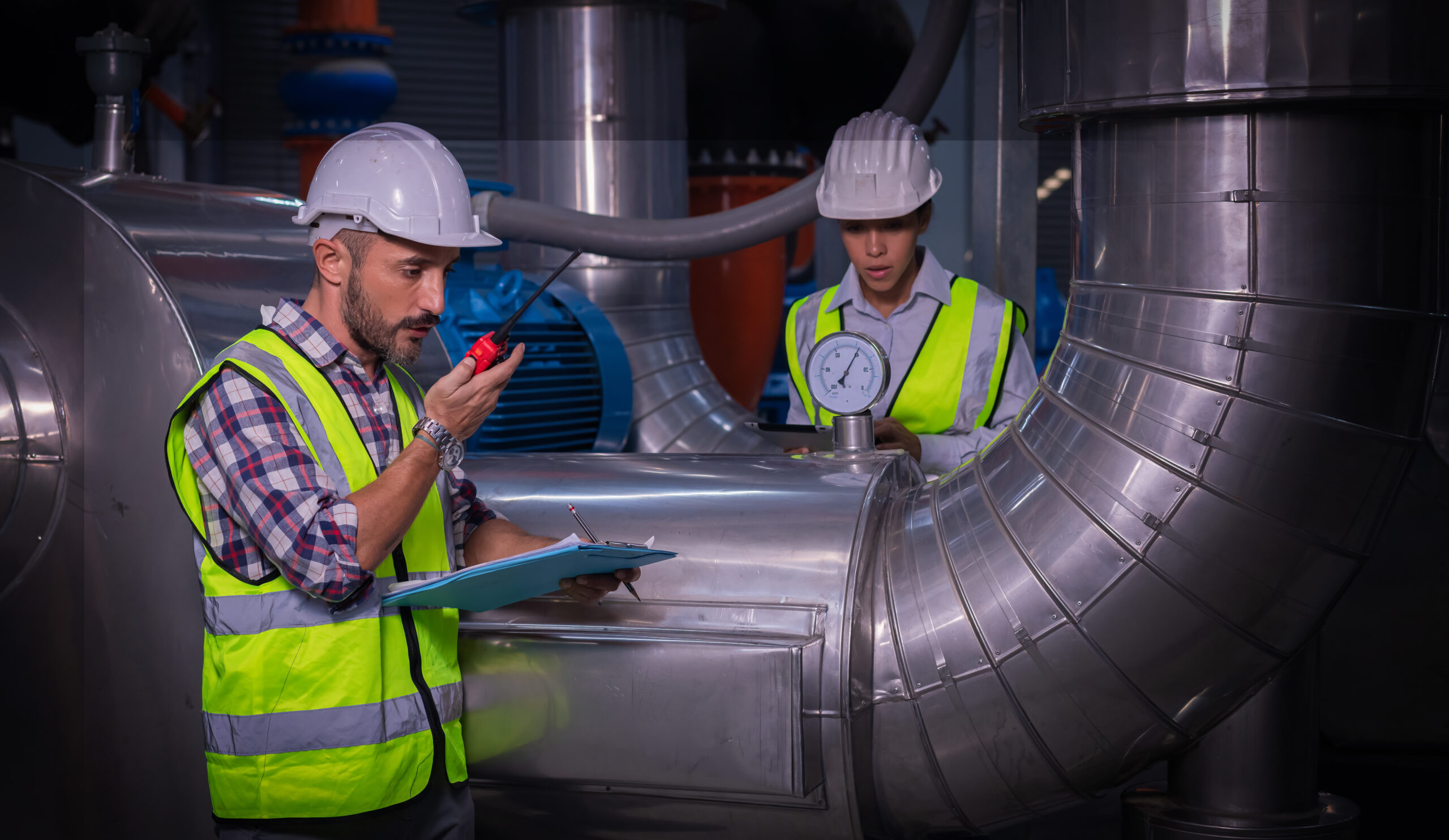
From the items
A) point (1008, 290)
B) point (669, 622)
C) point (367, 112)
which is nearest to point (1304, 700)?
point (669, 622)

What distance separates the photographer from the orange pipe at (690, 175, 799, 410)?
4.31 m

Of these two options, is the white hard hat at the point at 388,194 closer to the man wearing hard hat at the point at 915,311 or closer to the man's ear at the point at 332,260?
the man's ear at the point at 332,260

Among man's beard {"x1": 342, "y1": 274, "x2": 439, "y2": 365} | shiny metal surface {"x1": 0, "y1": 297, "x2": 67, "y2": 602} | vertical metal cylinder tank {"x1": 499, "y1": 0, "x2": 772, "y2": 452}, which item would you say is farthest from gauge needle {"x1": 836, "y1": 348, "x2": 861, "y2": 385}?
vertical metal cylinder tank {"x1": 499, "y1": 0, "x2": 772, "y2": 452}

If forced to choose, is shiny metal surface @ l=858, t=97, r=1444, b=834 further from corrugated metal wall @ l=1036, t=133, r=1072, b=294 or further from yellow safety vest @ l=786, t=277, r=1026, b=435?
corrugated metal wall @ l=1036, t=133, r=1072, b=294

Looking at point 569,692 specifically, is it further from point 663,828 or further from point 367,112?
point 367,112

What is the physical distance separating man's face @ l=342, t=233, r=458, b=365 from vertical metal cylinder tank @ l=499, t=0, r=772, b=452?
71.4 inches

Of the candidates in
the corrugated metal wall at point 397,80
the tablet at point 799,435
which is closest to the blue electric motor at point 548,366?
the tablet at point 799,435

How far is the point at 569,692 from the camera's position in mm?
1744

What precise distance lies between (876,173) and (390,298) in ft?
3.80

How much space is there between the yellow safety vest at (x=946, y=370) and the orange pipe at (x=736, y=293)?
6.04 ft

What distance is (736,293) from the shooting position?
4.33m

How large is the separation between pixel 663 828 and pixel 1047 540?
2.29 ft

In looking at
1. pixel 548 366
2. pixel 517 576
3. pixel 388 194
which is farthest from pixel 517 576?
pixel 548 366

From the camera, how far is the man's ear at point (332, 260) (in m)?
1.57
